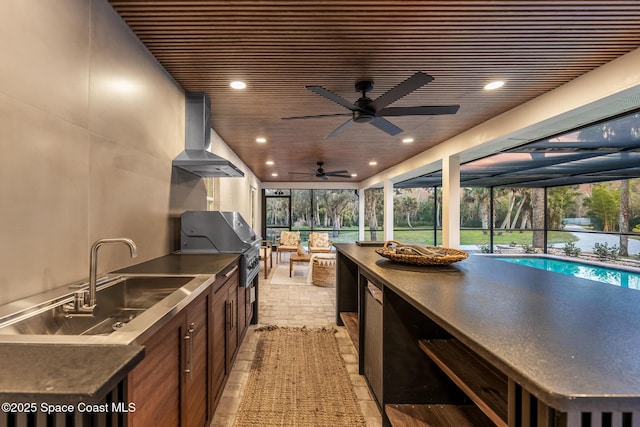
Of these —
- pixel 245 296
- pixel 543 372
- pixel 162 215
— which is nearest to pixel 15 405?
pixel 543 372

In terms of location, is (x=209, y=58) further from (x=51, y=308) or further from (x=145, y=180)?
(x=51, y=308)

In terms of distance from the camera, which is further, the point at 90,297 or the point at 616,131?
the point at 616,131

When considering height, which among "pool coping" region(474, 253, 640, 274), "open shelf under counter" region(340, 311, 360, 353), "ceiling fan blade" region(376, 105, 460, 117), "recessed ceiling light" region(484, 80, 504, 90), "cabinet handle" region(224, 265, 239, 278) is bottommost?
"pool coping" region(474, 253, 640, 274)

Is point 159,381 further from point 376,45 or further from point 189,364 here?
point 376,45

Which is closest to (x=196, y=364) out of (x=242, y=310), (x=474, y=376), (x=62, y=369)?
(x=62, y=369)

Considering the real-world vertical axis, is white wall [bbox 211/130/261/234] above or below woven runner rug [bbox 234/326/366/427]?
above

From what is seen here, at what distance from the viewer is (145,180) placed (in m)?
2.01

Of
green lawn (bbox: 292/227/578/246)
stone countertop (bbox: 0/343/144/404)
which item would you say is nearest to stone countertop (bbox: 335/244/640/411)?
stone countertop (bbox: 0/343/144/404)

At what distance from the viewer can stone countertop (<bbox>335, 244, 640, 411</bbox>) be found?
0.55 m

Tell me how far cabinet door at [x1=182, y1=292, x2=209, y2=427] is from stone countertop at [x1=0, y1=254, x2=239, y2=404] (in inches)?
22.1

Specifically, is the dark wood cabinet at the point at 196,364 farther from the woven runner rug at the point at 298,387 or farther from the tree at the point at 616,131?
the tree at the point at 616,131

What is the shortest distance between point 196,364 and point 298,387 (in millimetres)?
1002

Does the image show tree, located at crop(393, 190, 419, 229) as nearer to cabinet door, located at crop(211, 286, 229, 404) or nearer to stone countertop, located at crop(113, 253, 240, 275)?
stone countertop, located at crop(113, 253, 240, 275)

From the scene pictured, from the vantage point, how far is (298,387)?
2.07 meters
